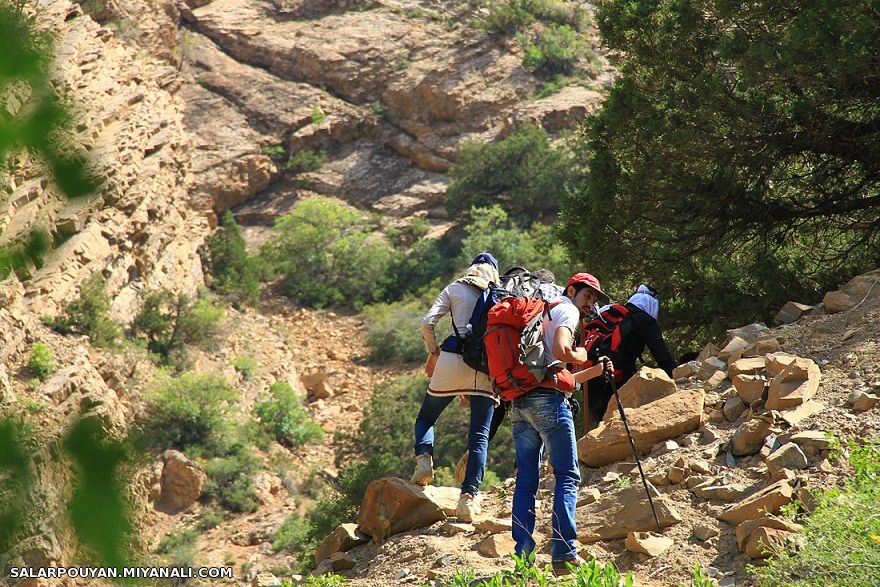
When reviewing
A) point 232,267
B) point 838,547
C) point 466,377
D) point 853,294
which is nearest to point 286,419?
point 232,267

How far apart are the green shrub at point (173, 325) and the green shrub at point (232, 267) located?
245 cm

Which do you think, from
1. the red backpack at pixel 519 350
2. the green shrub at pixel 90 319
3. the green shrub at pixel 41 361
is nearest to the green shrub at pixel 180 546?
the green shrub at pixel 41 361

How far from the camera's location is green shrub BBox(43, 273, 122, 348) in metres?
18.8

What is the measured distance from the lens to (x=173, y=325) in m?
22.2

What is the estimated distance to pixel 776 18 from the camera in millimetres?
9102

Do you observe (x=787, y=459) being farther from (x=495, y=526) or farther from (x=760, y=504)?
(x=495, y=526)

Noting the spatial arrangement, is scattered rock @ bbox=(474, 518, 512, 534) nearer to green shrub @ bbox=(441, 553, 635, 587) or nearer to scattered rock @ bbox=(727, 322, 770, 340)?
green shrub @ bbox=(441, 553, 635, 587)

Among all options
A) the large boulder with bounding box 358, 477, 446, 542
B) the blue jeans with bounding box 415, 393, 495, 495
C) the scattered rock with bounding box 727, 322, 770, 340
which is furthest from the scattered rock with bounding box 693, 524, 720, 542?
the scattered rock with bounding box 727, 322, 770, 340

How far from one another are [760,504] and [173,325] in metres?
18.8

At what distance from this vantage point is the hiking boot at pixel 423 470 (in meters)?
6.37

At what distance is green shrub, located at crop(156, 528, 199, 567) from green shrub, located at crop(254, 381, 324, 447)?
14.5ft

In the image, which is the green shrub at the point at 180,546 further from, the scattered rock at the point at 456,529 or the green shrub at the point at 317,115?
the green shrub at the point at 317,115

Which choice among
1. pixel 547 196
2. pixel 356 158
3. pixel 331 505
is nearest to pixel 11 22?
pixel 331 505

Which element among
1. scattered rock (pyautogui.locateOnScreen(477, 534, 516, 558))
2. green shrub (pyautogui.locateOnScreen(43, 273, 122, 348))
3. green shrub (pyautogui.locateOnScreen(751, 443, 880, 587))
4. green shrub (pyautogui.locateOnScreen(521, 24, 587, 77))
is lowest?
green shrub (pyautogui.locateOnScreen(43, 273, 122, 348))
